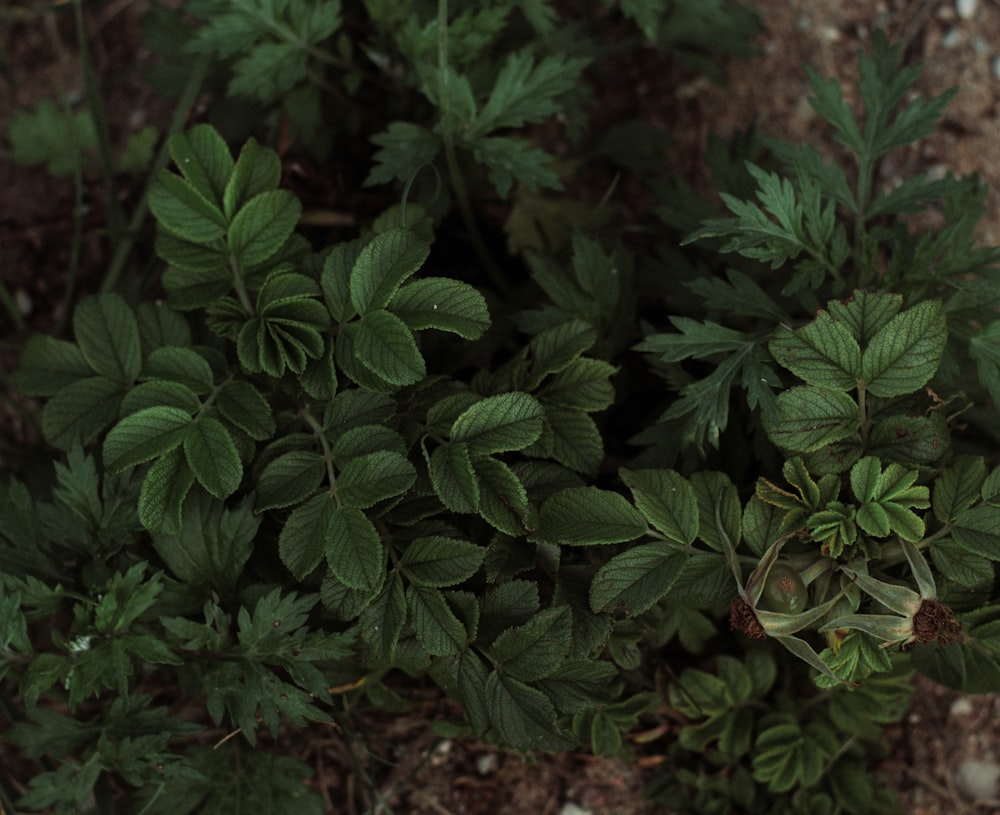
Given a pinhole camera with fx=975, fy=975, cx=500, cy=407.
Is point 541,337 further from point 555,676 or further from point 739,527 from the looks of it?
point 555,676

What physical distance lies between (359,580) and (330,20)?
46.6 inches

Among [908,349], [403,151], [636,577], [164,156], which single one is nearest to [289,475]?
[636,577]

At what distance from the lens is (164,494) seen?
1.48 metres

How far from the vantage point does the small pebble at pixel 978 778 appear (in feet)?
6.89

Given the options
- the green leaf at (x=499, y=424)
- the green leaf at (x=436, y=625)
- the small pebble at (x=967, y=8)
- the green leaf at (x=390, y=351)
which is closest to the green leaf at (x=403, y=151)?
the green leaf at (x=390, y=351)

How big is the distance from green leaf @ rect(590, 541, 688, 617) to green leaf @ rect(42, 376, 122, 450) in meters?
0.86

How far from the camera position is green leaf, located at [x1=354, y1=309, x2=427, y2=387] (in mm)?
1459

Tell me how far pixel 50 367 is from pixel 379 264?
65cm

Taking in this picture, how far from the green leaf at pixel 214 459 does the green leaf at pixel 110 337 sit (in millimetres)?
249

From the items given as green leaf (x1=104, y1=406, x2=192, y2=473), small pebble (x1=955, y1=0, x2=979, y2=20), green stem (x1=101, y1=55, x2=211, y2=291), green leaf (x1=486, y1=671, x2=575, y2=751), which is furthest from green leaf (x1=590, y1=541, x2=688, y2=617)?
small pebble (x1=955, y1=0, x2=979, y2=20)

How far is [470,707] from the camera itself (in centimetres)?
149

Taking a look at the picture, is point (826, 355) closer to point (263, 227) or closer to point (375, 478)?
point (375, 478)

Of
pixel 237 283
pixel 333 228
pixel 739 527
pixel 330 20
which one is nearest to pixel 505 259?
pixel 333 228

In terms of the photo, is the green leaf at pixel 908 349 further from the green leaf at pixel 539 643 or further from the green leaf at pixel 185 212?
the green leaf at pixel 185 212
